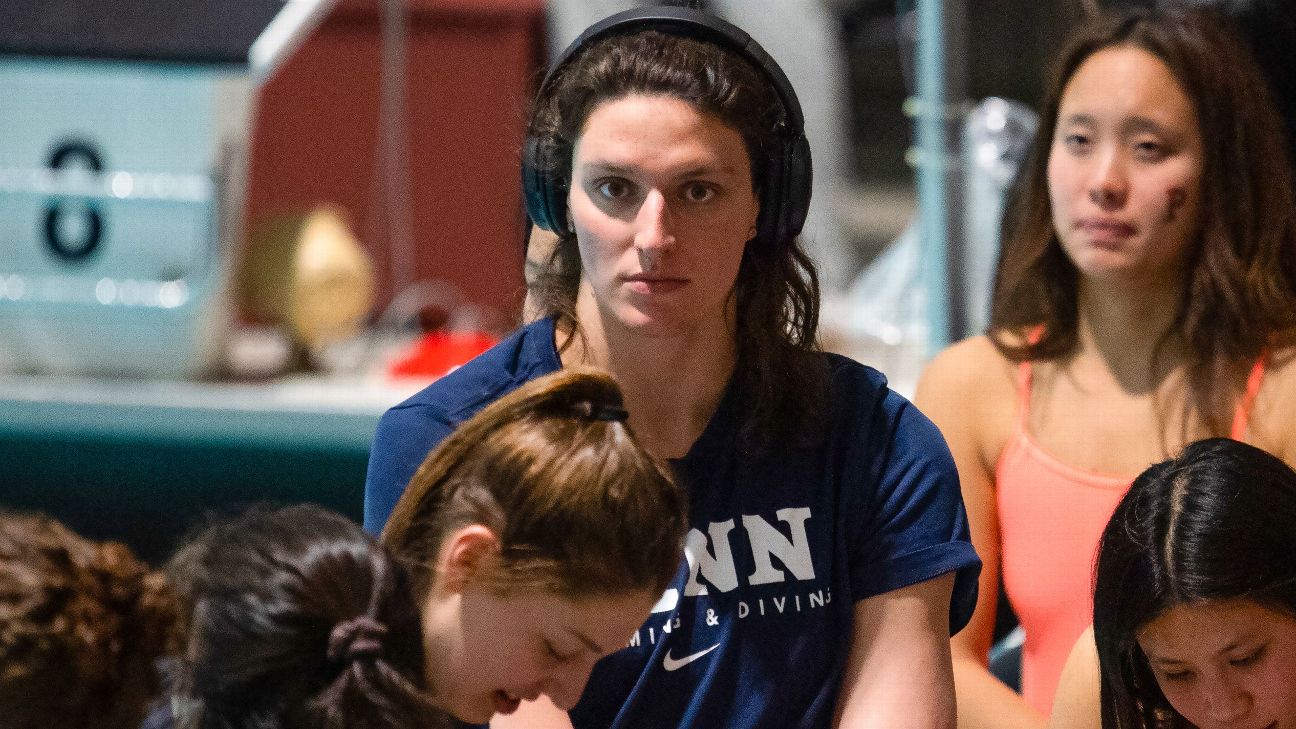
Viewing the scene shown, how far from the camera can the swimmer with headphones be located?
102cm

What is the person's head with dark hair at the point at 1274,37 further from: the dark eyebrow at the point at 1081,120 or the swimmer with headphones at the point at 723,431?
the swimmer with headphones at the point at 723,431

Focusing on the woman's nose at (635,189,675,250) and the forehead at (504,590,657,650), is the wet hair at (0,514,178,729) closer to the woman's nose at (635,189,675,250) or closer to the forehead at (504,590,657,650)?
the forehead at (504,590,657,650)

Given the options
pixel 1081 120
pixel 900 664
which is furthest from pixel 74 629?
pixel 1081 120

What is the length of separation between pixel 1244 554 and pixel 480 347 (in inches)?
47.4

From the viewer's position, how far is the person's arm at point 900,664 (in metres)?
1.03

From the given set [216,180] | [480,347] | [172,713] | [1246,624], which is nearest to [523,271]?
[172,713]

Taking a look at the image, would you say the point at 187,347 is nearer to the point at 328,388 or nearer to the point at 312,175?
the point at 328,388

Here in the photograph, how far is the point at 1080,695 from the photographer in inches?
44.8

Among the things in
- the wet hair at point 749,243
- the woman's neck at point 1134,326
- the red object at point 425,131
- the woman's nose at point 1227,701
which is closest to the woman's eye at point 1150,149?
the woman's neck at point 1134,326

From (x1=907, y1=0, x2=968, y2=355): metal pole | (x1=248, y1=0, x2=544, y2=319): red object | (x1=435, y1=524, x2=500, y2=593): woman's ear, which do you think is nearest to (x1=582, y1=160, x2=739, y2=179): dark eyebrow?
(x1=435, y1=524, x2=500, y2=593): woman's ear

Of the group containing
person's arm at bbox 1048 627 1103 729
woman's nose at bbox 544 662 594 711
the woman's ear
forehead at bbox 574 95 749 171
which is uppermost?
forehead at bbox 574 95 749 171

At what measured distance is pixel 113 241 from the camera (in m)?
1.78

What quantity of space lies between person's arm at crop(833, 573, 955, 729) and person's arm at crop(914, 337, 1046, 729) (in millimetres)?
254

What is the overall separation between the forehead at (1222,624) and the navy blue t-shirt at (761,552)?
0.15 meters
